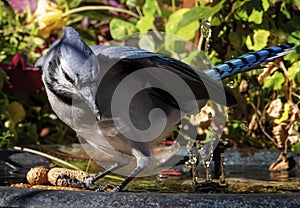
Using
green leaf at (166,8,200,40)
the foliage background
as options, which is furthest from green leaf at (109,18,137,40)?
green leaf at (166,8,200,40)

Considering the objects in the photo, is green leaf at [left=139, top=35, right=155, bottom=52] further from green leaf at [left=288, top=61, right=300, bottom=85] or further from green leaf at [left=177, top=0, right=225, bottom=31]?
green leaf at [left=288, top=61, right=300, bottom=85]

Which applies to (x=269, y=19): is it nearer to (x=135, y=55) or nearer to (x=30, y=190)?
(x=135, y=55)

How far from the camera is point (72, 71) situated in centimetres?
187

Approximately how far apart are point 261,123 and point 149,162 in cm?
128

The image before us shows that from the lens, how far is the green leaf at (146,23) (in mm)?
3455

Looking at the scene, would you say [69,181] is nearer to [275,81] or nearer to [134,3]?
[275,81]

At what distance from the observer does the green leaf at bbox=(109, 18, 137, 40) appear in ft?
11.5

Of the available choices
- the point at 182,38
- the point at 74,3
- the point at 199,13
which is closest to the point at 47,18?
the point at 74,3

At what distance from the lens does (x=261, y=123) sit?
3.36 meters

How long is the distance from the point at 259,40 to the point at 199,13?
318 mm

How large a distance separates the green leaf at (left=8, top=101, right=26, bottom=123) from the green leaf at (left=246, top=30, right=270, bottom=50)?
1.22 m

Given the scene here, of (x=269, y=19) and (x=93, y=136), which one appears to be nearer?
(x=93, y=136)

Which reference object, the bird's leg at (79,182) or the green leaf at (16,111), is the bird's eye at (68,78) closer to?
the bird's leg at (79,182)

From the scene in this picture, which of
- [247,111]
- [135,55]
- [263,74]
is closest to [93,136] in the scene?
[135,55]
